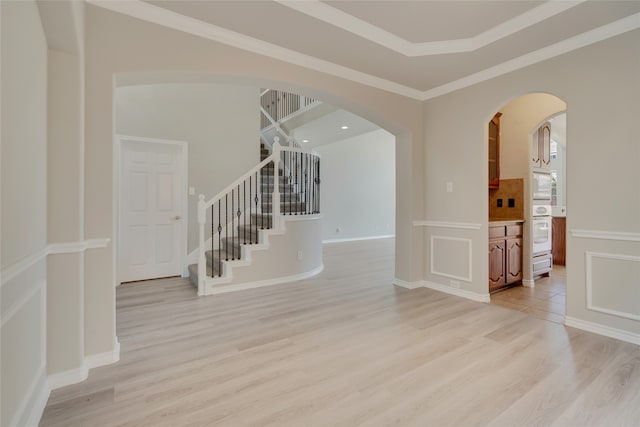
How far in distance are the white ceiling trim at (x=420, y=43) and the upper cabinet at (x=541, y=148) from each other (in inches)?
87.3

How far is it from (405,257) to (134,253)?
387 centimetres

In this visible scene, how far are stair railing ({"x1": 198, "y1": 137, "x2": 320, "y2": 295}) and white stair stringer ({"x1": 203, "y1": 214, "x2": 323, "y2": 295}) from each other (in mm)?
112

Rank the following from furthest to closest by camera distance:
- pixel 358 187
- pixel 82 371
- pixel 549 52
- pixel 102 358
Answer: pixel 358 187
pixel 549 52
pixel 102 358
pixel 82 371

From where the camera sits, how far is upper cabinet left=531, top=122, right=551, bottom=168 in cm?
452

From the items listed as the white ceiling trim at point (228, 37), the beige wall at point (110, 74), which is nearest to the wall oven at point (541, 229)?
the white ceiling trim at point (228, 37)

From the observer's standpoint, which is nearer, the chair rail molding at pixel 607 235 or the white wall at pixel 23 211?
the white wall at pixel 23 211

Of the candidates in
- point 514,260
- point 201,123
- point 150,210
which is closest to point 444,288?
point 514,260

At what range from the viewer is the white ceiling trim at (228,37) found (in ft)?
7.57

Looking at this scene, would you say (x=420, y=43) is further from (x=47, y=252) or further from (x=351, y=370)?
(x=47, y=252)

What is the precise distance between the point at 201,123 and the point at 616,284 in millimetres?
5453

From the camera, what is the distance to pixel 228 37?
2.71 metres

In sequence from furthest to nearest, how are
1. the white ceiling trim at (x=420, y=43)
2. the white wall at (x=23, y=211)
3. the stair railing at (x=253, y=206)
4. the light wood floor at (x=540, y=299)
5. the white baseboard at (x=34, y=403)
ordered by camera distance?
the stair railing at (x=253, y=206)
the light wood floor at (x=540, y=299)
the white ceiling trim at (x=420, y=43)
the white baseboard at (x=34, y=403)
the white wall at (x=23, y=211)

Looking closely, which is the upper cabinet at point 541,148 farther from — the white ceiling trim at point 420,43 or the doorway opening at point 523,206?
the white ceiling trim at point 420,43

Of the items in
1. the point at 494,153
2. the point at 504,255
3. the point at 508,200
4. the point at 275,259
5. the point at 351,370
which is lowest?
the point at 351,370
